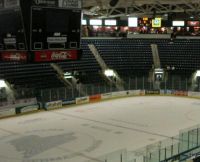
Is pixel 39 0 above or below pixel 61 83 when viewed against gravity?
above

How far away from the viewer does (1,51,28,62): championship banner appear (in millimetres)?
11700

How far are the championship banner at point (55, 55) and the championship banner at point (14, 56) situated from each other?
0.35 metres

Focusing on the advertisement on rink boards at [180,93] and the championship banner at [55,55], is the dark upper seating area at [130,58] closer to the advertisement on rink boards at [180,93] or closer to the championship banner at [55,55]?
the advertisement on rink boards at [180,93]

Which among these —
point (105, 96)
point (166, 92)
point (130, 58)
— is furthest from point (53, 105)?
point (130, 58)

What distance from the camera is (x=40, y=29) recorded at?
37.7 feet

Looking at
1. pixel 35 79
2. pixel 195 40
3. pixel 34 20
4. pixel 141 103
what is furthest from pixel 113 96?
pixel 34 20

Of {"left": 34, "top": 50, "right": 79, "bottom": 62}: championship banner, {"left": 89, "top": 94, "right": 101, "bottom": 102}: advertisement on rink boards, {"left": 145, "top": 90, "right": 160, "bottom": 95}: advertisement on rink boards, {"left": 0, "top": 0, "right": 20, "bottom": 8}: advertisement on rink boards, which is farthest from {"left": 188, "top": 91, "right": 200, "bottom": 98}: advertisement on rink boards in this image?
{"left": 0, "top": 0, "right": 20, "bottom": 8}: advertisement on rink boards

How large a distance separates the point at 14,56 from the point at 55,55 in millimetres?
1281

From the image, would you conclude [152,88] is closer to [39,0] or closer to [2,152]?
[2,152]

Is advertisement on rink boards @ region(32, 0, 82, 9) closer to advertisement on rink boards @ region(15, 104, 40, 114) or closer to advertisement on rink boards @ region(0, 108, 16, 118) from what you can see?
advertisement on rink boards @ region(0, 108, 16, 118)

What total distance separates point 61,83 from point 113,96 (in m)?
4.67

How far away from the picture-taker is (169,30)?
43812 millimetres

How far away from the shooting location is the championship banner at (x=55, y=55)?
11711 mm

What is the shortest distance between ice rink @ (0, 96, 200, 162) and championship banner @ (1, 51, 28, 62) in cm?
580
